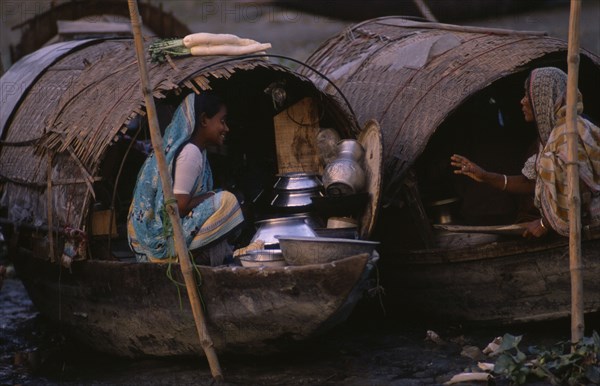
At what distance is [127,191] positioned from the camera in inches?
285

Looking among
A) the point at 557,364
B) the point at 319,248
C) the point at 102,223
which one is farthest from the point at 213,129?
the point at 557,364

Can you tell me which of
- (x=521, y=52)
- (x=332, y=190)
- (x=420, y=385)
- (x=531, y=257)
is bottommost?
(x=420, y=385)

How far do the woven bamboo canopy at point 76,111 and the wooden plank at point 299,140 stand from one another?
0.29 m

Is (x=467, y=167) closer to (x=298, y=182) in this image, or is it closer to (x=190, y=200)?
(x=298, y=182)

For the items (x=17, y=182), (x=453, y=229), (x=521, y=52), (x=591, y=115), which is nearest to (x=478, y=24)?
(x=591, y=115)

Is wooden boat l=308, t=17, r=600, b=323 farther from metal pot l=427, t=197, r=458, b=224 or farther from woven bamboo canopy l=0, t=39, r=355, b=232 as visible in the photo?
woven bamboo canopy l=0, t=39, r=355, b=232

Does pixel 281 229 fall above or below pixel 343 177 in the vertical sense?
below

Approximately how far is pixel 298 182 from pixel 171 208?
1.26 m

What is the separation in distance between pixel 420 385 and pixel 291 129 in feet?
7.41

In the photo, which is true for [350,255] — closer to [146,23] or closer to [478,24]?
[478,24]

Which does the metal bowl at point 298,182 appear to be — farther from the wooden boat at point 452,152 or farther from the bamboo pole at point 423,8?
the bamboo pole at point 423,8

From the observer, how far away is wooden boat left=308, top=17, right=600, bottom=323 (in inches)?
225

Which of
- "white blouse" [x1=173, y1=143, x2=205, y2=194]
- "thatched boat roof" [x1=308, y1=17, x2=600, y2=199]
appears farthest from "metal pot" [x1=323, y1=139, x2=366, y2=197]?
"white blouse" [x1=173, y1=143, x2=205, y2=194]

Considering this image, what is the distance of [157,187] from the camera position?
17.9ft
